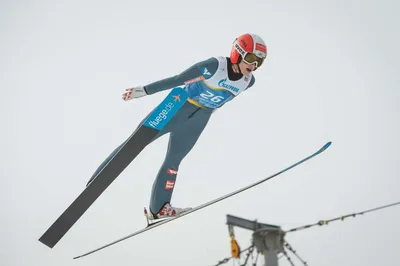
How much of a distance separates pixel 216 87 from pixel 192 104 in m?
0.40

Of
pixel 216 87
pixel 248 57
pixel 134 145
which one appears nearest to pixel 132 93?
pixel 134 145

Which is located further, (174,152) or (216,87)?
(174,152)

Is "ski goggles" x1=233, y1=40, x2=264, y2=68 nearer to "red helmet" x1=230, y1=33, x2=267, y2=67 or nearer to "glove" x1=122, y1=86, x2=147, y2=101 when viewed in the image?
"red helmet" x1=230, y1=33, x2=267, y2=67

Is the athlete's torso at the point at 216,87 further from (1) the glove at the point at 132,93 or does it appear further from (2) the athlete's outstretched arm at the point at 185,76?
(1) the glove at the point at 132,93

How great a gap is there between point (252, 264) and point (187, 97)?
2233 millimetres

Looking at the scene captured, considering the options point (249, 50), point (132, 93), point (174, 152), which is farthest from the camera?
point (174, 152)

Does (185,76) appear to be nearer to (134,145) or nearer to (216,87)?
(216,87)

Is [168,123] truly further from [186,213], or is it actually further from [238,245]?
[238,245]

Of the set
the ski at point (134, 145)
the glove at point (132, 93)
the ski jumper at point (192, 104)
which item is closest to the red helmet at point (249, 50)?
the ski jumper at point (192, 104)

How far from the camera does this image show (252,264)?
5383 millimetres

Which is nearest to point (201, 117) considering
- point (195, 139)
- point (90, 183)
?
point (195, 139)

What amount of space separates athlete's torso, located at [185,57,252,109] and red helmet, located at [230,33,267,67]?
0.61 feet

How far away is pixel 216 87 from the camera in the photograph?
22.2 feet

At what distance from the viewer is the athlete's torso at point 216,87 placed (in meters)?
6.70
